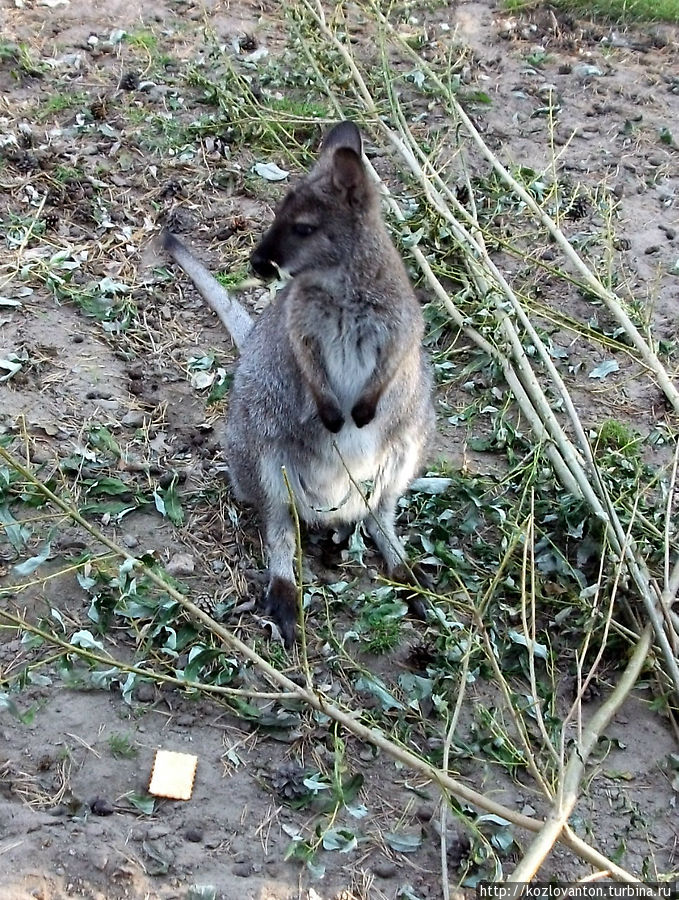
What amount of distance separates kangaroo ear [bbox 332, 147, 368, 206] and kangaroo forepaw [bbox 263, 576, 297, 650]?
1476 mm

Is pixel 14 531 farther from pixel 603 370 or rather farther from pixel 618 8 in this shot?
pixel 618 8

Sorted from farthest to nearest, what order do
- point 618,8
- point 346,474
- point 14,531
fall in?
point 618,8 → point 346,474 → point 14,531

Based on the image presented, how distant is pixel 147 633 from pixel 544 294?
3077 millimetres

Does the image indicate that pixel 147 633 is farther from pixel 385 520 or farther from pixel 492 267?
pixel 492 267

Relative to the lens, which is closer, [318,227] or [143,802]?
[143,802]

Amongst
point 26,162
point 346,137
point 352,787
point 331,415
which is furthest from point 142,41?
point 352,787

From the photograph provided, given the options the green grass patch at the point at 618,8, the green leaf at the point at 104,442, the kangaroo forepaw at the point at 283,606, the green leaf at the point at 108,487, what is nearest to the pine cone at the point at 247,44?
the green grass patch at the point at 618,8

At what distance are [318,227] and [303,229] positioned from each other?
57 mm

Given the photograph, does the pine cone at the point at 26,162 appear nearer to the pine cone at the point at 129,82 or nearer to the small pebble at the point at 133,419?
the pine cone at the point at 129,82

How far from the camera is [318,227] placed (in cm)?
340

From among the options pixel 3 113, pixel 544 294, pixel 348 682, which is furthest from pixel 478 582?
pixel 3 113

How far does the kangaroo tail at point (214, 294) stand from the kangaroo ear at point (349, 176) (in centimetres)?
125

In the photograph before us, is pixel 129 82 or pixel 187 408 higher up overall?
pixel 129 82

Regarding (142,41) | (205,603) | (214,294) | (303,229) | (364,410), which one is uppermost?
(303,229)
